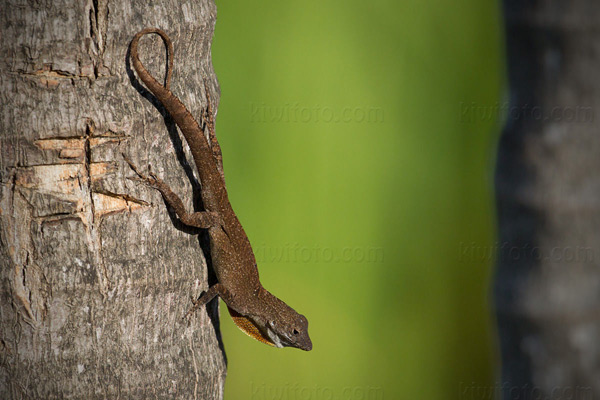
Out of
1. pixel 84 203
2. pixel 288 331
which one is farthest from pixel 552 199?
pixel 84 203

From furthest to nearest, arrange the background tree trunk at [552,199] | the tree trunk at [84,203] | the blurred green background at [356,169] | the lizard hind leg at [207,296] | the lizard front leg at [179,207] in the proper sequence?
the blurred green background at [356,169] → the background tree trunk at [552,199] → the lizard hind leg at [207,296] → the lizard front leg at [179,207] → the tree trunk at [84,203]

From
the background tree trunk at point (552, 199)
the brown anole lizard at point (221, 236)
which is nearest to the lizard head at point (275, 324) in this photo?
the brown anole lizard at point (221, 236)

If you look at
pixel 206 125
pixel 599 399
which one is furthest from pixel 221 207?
pixel 599 399

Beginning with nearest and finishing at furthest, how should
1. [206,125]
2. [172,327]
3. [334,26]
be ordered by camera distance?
1. [172,327]
2. [206,125]
3. [334,26]

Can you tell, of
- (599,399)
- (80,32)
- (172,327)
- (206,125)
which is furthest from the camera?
(599,399)

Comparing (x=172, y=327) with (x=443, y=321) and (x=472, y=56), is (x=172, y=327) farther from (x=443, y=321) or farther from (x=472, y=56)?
(x=472, y=56)

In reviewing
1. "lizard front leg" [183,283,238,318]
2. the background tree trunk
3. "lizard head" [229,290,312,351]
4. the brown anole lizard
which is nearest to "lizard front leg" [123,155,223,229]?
the brown anole lizard

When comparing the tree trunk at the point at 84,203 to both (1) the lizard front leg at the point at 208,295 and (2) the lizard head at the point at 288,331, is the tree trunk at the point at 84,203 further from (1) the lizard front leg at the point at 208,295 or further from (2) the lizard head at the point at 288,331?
(2) the lizard head at the point at 288,331
